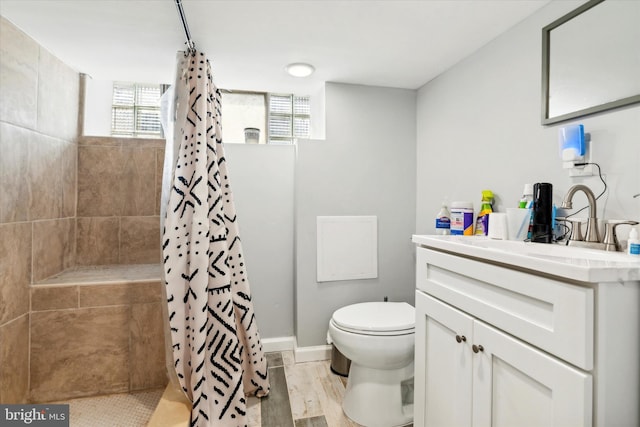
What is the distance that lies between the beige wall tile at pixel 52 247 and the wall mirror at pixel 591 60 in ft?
8.34

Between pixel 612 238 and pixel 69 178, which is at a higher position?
pixel 69 178

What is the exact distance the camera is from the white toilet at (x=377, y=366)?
155cm

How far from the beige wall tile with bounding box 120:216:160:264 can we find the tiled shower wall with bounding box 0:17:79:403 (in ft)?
1.03

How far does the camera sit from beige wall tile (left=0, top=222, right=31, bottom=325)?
146cm

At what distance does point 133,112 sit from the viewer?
2.40 metres

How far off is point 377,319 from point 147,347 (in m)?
1.27

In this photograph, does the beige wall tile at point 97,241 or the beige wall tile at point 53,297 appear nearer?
the beige wall tile at point 53,297

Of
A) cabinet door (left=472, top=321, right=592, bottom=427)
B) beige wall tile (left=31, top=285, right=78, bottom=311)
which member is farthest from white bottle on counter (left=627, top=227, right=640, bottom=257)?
beige wall tile (left=31, top=285, right=78, bottom=311)

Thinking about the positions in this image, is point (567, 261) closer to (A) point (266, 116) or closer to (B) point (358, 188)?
(B) point (358, 188)

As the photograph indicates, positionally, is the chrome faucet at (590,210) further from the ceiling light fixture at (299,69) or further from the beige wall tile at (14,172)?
the beige wall tile at (14,172)

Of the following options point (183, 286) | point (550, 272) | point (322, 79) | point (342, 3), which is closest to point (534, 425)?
point (550, 272)

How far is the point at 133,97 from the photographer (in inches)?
94.7

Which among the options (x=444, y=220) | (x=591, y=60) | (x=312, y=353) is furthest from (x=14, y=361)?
(x=591, y=60)

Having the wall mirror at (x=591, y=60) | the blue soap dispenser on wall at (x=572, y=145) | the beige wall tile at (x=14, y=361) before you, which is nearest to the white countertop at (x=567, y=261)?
the blue soap dispenser on wall at (x=572, y=145)
